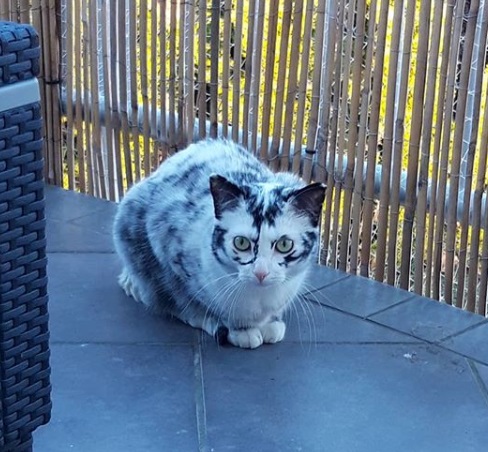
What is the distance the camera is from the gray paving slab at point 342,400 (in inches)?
107

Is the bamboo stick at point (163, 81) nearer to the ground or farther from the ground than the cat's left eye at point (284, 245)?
farther from the ground

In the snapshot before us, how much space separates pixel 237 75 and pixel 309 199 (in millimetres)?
1156

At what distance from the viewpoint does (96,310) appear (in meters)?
3.43

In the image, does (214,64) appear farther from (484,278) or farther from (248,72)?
(484,278)

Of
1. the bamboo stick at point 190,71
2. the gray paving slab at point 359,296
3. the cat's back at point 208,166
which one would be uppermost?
the bamboo stick at point 190,71

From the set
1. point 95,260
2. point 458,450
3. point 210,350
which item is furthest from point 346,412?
point 95,260

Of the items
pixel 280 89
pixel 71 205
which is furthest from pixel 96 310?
pixel 280 89

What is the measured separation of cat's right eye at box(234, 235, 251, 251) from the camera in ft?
9.64

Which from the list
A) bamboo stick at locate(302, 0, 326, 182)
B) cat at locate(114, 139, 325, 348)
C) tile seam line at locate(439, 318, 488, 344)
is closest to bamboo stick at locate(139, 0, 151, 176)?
bamboo stick at locate(302, 0, 326, 182)

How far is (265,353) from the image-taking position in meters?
3.19

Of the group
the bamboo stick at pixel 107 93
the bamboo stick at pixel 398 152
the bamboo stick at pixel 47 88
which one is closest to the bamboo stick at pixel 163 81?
the bamboo stick at pixel 107 93

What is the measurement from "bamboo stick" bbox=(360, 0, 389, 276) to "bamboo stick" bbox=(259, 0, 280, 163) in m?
0.45

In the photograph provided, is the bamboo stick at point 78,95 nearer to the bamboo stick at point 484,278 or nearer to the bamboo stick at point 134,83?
the bamboo stick at point 134,83

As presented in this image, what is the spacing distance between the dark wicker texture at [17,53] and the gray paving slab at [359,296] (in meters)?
1.82
